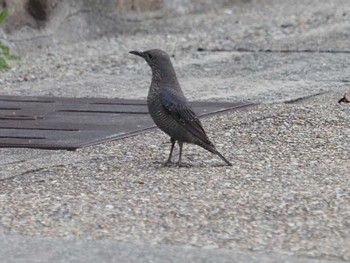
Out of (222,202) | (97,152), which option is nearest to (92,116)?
(97,152)

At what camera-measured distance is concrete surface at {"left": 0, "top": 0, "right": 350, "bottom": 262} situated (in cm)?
492

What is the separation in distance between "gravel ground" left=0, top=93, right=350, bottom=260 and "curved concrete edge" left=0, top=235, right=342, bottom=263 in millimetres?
100

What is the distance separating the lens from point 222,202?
18.0 ft

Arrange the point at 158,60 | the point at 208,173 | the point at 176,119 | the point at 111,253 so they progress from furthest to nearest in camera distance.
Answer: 1. the point at 158,60
2. the point at 176,119
3. the point at 208,173
4. the point at 111,253

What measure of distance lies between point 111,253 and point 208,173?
60.5 inches

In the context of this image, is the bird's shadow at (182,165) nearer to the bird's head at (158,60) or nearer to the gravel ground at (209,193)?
the gravel ground at (209,193)

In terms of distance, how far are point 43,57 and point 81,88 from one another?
77.0 inches

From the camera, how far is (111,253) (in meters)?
4.68

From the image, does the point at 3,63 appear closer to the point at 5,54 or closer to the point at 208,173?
the point at 5,54

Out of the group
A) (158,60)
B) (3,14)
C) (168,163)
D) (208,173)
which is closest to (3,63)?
(3,14)

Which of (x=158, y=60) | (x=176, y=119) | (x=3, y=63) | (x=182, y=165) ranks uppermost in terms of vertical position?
(x=158, y=60)

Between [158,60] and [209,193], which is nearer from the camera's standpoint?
[209,193]

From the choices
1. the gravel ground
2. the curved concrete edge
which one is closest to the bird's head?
the gravel ground

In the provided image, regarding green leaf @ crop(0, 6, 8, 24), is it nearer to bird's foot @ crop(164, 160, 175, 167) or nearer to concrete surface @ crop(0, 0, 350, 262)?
concrete surface @ crop(0, 0, 350, 262)
